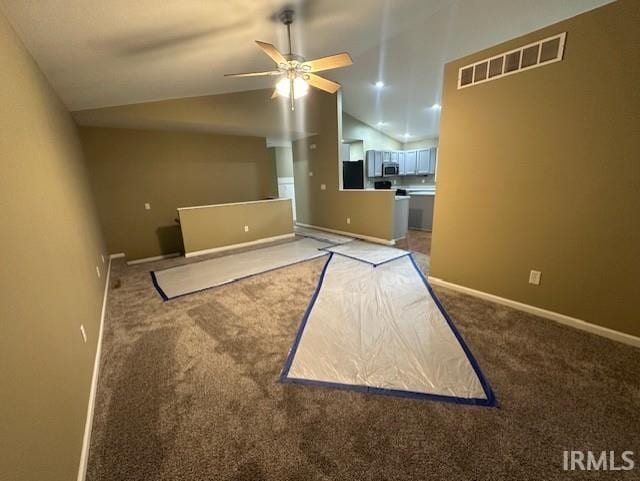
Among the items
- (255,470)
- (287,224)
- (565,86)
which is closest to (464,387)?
(255,470)

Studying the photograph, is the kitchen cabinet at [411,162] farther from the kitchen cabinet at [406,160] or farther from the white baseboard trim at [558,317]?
the white baseboard trim at [558,317]

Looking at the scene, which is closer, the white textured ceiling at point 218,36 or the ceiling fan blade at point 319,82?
the white textured ceiling at point 218,36

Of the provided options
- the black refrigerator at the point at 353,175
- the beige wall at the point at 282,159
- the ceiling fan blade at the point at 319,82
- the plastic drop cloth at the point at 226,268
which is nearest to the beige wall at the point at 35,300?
the plastic drop cloth at the point at 226,268

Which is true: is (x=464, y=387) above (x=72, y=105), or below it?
below

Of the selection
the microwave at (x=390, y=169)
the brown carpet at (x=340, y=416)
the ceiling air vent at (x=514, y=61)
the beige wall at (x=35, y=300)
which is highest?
the ceiling air vent at (x=514, y=61)

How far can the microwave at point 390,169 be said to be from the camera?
25.1ft

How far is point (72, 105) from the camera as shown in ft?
9.86

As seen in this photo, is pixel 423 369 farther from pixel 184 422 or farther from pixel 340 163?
pixel 340 163

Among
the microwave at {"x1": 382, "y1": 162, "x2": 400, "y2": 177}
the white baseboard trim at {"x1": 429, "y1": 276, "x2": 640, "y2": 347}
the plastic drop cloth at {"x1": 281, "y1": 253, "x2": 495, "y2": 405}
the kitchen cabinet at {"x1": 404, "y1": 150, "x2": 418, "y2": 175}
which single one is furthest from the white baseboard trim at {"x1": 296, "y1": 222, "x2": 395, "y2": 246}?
the kitchen cabinet at {"x1": 404, "y1": 150, "x2": 418, "y2": 175}

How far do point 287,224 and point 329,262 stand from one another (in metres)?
2.03

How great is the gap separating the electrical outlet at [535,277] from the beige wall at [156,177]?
5.38 meters

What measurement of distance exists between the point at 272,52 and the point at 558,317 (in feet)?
11.3

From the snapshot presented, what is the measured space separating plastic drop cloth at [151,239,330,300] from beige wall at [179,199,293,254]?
0.49 meters

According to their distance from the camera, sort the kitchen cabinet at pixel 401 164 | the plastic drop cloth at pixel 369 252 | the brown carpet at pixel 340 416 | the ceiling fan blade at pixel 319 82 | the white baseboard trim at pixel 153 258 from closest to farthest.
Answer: the brown carpet at pixel 340 416, the ceiling fan blade at pixel 319 82, the plastic drop cloth at pixel 369 252, the white baseboard trim at pixel 153 258, the kitchen cabinet at pixel 401 164
